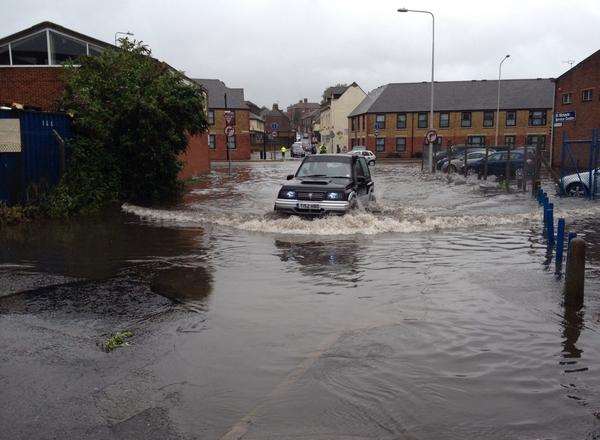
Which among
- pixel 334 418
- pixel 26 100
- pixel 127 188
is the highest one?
pixel 26 100

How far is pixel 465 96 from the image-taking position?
207ft

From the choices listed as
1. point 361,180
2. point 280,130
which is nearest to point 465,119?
point 361,180

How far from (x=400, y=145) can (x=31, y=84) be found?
4887 cm

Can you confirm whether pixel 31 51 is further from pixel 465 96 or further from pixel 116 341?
pixel 465 96

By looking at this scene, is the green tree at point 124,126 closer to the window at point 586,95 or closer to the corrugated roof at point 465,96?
the window at point 586,95

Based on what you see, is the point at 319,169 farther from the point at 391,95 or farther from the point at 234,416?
the point at 391,95

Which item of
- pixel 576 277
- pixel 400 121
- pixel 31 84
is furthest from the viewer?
pixel 400 121

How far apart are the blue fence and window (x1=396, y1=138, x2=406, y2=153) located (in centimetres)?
5275

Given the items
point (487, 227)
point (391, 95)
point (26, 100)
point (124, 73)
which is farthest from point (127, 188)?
point (391, 95)

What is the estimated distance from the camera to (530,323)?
20.7ft

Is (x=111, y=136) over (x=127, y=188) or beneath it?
over

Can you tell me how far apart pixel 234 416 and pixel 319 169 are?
10413mm

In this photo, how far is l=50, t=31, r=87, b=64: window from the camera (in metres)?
21.7

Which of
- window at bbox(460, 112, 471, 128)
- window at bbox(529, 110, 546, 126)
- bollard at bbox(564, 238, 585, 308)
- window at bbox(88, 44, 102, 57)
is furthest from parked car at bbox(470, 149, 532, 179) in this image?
window at bbox(529, 110, 546, 126)
